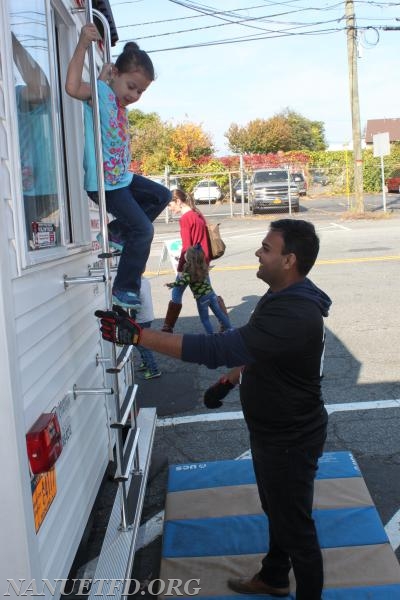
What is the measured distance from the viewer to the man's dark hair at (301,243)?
2.47 metres

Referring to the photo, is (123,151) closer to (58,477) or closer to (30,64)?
(30,64)

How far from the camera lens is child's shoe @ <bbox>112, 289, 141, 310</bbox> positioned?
3.04 metres

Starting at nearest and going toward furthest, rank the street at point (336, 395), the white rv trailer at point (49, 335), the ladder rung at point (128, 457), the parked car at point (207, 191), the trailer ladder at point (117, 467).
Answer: the white rv trailer at point (49, 335) < the trailer ladder at point (117, 467) < the ladder rung at point (128, 457) < the street at point (336, 395) < the parked car at point (207, 191)

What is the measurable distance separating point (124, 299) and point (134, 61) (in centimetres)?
115

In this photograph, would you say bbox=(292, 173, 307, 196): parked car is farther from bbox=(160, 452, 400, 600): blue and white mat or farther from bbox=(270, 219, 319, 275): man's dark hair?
bbox=(270, 219, 319, 275): man's dark hair

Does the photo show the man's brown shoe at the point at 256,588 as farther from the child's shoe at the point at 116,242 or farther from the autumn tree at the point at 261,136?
the autumn tree at the point at 261,136

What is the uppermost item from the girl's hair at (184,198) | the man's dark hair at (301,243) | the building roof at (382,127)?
the building roof at (382,127)

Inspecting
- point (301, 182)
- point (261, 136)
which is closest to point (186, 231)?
point (301, 182)

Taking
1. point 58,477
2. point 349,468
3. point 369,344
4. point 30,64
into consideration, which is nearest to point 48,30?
point 30,64

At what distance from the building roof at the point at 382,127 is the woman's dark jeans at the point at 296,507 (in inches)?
2832

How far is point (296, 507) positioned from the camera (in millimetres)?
2391

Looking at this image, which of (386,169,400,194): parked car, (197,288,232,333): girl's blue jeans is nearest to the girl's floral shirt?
(197,288,232,333): girl's blue jeans

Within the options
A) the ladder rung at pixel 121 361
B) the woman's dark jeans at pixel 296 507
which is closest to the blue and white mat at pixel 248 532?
the woman's dark jeans at pixel 296 507

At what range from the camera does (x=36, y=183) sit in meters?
2.40
